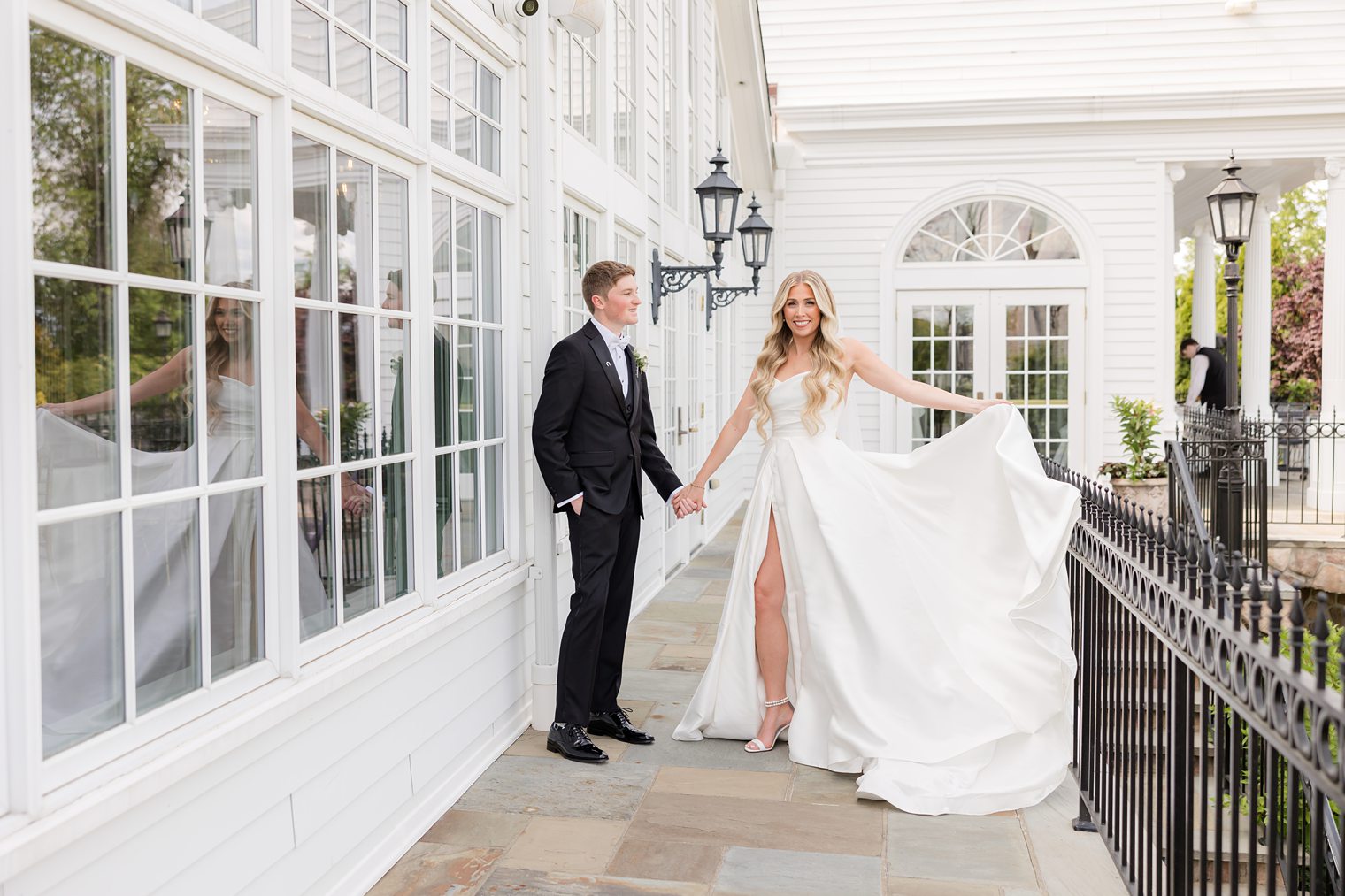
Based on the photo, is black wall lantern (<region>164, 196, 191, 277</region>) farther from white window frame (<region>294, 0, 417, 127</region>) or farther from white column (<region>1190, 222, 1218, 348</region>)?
white column (<region>1190, 222, 1218, 348</region>)

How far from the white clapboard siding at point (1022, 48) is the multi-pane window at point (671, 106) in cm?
430

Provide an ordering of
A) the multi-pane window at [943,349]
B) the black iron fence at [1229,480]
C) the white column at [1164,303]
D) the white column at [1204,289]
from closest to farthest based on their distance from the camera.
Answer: the black iron fence at [1229,480], the white column at [1164,303], the multi-pane window at [943,349], the white column at [1204,289]

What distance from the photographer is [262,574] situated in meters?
2.70

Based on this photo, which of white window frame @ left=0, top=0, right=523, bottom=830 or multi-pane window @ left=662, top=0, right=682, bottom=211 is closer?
white window frame @ left=0, top=0, right=523, bottom=830

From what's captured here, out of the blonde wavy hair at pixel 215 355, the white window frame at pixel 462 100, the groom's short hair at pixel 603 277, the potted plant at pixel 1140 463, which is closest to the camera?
the blonde wavy hair at pixel 215 355

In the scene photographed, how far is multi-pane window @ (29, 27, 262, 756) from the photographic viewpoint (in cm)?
201

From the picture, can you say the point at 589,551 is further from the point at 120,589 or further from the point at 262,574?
the point at 120,589

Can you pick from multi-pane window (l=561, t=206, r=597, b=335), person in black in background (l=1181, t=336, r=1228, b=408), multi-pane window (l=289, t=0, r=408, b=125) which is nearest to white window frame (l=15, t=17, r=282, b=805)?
multi-pane window (l=289, t=0, r=408, b=125)

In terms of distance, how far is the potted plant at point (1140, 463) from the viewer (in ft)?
34.9

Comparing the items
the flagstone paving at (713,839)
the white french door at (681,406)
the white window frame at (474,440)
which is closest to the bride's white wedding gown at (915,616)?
the flagstone paving at (713,839)

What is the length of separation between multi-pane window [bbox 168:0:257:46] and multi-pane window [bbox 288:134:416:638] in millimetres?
303

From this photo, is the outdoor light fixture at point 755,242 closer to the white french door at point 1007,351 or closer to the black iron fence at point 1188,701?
the white french door at point 1007,351

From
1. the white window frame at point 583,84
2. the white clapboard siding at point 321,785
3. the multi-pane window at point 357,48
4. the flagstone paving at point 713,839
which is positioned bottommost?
the flagstone paving at point 713,839

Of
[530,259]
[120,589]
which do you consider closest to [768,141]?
[530,259]
